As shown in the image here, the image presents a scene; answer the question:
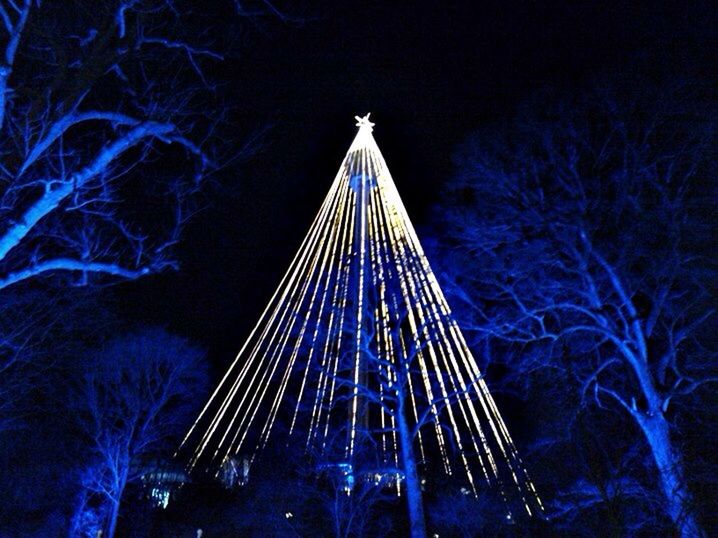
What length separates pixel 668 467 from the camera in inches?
338

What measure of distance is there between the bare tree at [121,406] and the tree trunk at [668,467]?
58.5 feet

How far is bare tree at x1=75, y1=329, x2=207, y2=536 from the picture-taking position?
21.6m

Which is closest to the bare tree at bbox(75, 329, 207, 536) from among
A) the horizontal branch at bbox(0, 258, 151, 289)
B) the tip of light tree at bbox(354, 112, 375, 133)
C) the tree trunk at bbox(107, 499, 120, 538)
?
the tree trunk at bbox(107, 499, 120, 538)

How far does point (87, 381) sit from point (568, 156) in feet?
60.3

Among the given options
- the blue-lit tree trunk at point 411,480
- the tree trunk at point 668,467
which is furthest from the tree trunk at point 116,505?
the tree trunk at point 668,467

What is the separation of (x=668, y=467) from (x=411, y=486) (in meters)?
5.95

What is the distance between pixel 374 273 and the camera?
54.9 ft

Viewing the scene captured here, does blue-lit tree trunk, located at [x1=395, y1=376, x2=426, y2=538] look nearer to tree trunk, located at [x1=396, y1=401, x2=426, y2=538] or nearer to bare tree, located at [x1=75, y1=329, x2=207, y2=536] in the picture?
tree trunk, located at [x1=396, y1=401, x2=426, y2=538]

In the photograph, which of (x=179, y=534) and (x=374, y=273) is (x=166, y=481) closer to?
(x=179, y=534)

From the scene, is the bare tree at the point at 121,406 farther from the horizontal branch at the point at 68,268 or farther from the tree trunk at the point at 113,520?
the horizontal branch at the point at 68,268

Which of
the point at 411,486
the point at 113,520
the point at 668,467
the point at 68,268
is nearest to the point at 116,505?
the point at 113,520

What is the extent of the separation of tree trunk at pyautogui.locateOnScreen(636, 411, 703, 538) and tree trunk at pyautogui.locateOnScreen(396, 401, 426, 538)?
5.32 meters

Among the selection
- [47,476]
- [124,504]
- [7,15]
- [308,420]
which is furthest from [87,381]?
[7,15]

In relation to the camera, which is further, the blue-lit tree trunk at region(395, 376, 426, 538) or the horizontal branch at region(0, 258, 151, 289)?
the blue-lit tree trunk at region(395, 376, 426, 538)
